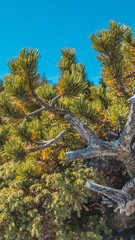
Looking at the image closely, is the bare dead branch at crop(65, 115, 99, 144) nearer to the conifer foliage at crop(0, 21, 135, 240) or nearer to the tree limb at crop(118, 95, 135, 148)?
the conifer foliage at crop(0, 21, 135, 240)

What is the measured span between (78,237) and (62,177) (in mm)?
807

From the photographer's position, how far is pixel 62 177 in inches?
91.3

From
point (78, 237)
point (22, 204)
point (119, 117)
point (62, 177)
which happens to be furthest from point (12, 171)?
point (119, 117)

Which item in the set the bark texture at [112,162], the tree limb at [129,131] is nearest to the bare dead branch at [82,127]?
the bark texture at [112,162]

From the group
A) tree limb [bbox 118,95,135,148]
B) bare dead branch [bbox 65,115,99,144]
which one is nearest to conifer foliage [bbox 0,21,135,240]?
bare dead branch [bbox 65,115,99,144]

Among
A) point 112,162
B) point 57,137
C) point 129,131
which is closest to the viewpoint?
point 129,131

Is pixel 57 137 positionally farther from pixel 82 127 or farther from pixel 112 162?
pixel 112 162

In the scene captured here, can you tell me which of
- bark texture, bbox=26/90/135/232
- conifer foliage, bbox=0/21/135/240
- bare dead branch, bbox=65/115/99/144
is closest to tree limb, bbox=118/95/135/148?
bark texture, bbox=26/90/135/232

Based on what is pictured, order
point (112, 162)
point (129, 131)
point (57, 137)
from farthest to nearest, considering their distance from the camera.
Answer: point (112, 162) < point (57, 137) < point (129, 131)

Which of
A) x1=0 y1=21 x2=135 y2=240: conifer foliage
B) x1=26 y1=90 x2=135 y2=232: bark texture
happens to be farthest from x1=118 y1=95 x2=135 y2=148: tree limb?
x1=0 y1=21 x2=135 y2=240: conifer foliage

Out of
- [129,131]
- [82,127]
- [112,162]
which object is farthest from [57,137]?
[112,162]

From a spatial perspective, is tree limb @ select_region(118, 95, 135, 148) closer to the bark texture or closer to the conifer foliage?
the bark texture

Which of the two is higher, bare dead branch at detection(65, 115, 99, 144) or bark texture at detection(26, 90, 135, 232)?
bare dead branch at detection(65, 115, 99, 144)

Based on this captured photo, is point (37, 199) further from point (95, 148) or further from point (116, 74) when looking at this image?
point (116, 74)
